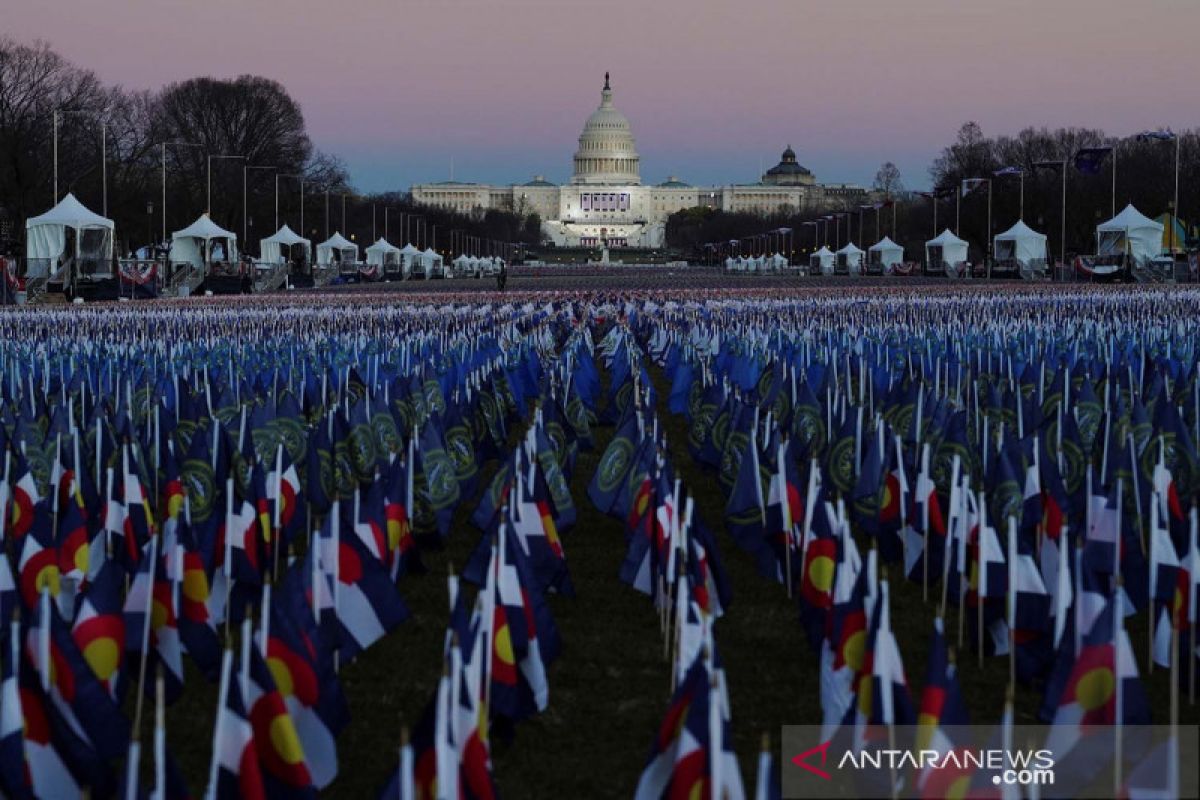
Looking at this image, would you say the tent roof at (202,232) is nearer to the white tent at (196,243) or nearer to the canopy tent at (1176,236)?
the white tent at (196,243)

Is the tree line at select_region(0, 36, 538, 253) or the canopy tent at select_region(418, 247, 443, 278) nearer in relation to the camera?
the tree line at select_region(0, 36, 538, 253)

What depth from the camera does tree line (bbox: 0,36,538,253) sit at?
243 feet

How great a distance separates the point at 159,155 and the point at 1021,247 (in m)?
41.4

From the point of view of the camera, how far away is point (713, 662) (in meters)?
5.41

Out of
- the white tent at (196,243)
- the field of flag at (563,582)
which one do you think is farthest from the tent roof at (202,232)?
the field of flag at (563,582)

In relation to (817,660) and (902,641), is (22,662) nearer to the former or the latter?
(817,660)

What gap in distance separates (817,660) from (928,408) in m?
5.66

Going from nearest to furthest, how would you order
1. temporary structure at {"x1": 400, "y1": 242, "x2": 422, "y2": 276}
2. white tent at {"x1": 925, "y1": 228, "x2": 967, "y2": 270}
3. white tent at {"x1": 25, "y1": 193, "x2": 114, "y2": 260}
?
white tent at {"x1": 25, "y1": 193, "x2": 114, "y2": 260} → white tent at {"x1": 925, "y1": 228, "x2": 967, "y2": 270} → temporary structure at {"x1": 400, "y1": 242, "x2": 422, "y2": 276}

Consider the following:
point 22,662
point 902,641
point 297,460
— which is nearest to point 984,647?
point 902,641

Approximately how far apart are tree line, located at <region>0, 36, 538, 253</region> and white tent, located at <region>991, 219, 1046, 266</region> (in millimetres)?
31902

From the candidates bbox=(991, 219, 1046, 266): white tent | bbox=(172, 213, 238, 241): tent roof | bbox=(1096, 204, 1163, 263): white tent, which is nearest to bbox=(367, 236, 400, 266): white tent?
bbox=(991, 219, 1046, 266): white tent

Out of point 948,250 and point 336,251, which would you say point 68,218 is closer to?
point 336,251

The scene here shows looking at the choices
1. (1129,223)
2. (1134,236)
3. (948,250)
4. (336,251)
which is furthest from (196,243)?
(948,250)

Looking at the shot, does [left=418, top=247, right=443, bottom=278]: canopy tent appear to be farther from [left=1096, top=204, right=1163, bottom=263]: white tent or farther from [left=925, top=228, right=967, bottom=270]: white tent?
[left=1096, top=204, right=1163, bottom=263]: white tent
